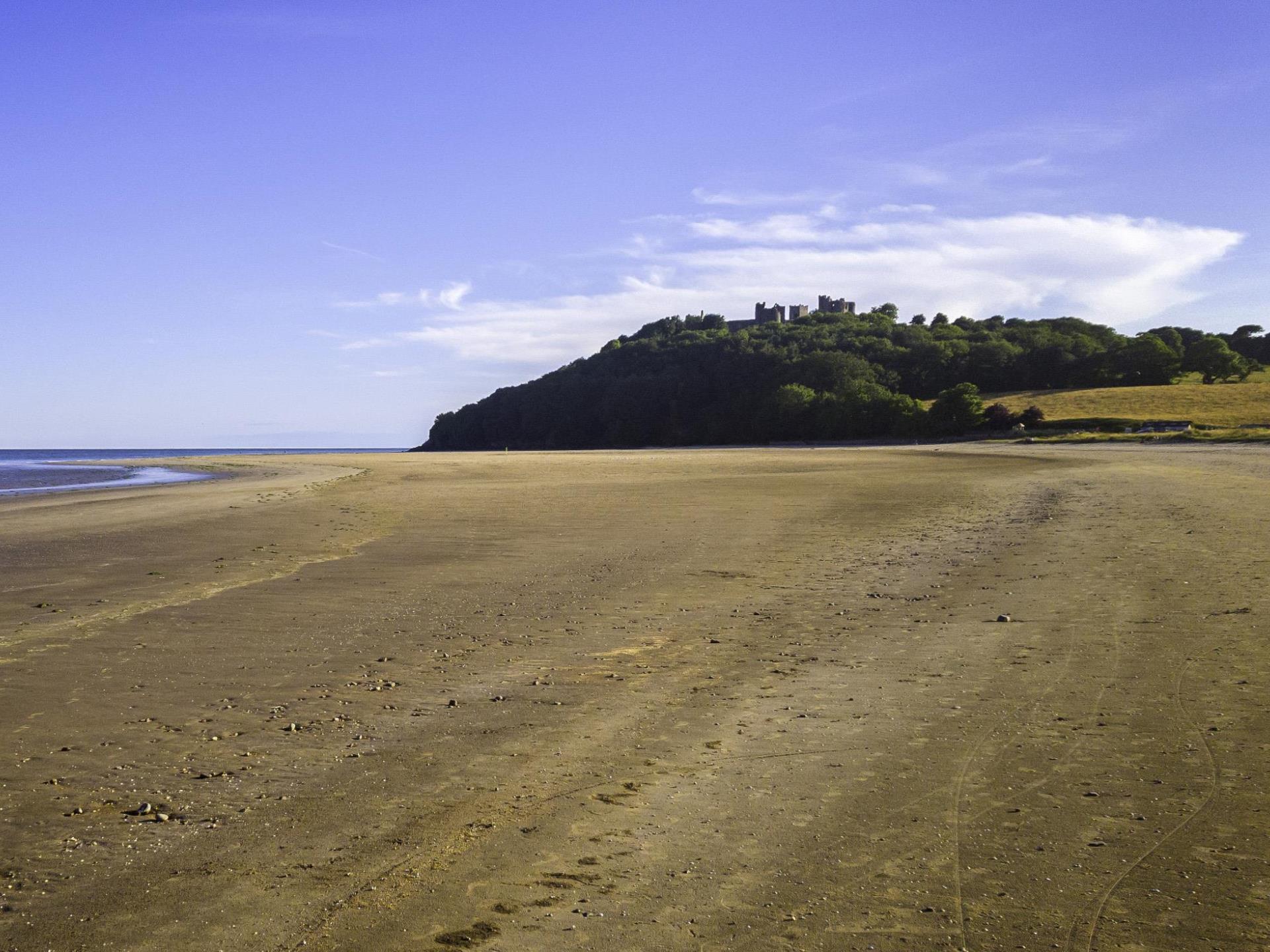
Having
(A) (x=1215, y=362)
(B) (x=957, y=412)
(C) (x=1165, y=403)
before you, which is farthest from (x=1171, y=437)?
(A) (x=1215, y=362)

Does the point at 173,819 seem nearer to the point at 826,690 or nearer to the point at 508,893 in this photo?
the point at 508,893

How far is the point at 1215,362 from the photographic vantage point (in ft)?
269

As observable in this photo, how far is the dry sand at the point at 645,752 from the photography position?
3178mm

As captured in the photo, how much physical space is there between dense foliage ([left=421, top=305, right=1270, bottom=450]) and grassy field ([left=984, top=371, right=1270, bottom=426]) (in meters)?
5.63

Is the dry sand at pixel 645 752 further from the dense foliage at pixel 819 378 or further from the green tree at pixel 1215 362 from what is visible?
the green tree at pixel 1215 362

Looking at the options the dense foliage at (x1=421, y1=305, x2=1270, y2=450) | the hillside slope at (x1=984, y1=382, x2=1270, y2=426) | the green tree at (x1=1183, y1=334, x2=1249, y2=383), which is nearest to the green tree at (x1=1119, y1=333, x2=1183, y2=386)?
the dense foliage at (x1=421, y1=305, x2=1270, y2=450)

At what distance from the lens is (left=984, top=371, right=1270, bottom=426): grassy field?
58.5 meters

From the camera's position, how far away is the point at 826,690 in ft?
18.8

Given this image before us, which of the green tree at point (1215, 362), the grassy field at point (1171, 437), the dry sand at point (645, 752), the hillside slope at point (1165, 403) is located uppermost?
the green tree at point (1215, 362)

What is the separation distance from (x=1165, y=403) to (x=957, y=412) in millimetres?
13906

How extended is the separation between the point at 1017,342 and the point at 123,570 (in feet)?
329

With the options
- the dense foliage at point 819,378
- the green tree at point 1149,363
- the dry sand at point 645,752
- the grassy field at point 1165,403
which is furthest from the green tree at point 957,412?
the dry sand at point 645,752

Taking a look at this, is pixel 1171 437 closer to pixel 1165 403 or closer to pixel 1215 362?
pixel 1165 403

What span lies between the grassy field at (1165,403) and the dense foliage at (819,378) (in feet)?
18.5
